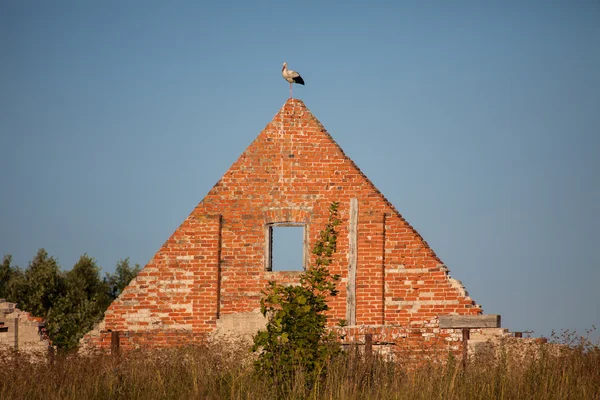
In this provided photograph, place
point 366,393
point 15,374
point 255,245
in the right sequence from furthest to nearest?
point 255,245 < point 15,374 < point 366,393

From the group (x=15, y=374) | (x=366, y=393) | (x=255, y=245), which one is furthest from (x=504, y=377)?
(x=255, y=245)

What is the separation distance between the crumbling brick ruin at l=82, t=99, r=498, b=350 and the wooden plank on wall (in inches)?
0.8

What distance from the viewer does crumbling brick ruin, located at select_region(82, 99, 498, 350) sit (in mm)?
15422

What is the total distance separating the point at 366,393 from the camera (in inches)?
365

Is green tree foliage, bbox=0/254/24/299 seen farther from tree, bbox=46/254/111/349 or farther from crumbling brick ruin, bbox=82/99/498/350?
crumbling brick ruin, bbox=82/99/498/350

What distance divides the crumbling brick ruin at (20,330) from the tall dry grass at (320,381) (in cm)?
657

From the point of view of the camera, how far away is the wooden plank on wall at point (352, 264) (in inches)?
608

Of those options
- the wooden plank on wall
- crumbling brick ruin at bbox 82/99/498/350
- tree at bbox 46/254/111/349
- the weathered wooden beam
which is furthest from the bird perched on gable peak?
tree at bbox 46/254/111/349

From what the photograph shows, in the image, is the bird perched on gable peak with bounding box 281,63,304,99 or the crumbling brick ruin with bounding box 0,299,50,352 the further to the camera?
the crumbling brick ruin with bounding box 0,299,50,352

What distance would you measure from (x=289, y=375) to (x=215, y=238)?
6.45 meters

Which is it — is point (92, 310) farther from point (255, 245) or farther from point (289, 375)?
point (289, 375)

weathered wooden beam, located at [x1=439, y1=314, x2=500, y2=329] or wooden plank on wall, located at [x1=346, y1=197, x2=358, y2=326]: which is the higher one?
wooden plank on wall, located at [x1=346, y1=197, x2=358, y2=326]

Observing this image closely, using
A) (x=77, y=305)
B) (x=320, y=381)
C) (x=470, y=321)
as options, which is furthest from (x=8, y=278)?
(x=320, y=381)

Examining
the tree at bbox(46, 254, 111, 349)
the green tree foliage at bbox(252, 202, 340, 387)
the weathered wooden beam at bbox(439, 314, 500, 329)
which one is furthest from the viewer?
the tree at bbox(46, 254, 111, 349)
